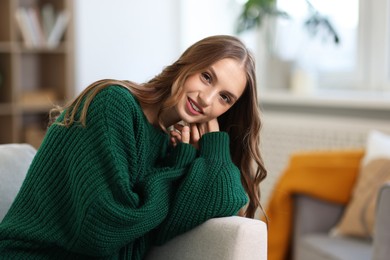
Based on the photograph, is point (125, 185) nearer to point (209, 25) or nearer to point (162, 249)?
point (162, 249)

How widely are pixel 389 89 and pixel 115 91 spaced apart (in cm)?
249

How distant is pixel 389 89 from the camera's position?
3738 millimetres

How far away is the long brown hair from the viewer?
1579mm

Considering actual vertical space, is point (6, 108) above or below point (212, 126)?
below

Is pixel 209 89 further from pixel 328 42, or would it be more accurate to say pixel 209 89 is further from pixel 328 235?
pixel 328 42

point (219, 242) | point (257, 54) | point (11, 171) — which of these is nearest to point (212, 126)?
point (219, 242)

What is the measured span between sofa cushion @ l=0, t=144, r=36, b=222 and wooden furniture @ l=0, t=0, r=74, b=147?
2.40 m

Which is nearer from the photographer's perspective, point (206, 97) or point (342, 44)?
point (206, 97)

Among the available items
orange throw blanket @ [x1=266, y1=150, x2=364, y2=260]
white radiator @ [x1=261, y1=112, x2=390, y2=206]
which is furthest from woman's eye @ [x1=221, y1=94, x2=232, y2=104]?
white radiator @ [x1=261, y1=112, x2=390, y2=206]

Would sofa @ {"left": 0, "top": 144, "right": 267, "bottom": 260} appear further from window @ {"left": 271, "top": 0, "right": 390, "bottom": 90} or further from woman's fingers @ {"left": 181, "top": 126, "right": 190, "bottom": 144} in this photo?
window @ {"left": 271, "top": 0, "right": 390, "bottom": 90}

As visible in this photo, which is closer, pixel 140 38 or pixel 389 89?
pixel 389 89

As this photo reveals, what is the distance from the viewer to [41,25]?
434 cm

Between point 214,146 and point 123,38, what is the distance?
3180mm

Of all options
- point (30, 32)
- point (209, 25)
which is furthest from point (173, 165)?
point (209, 25)
